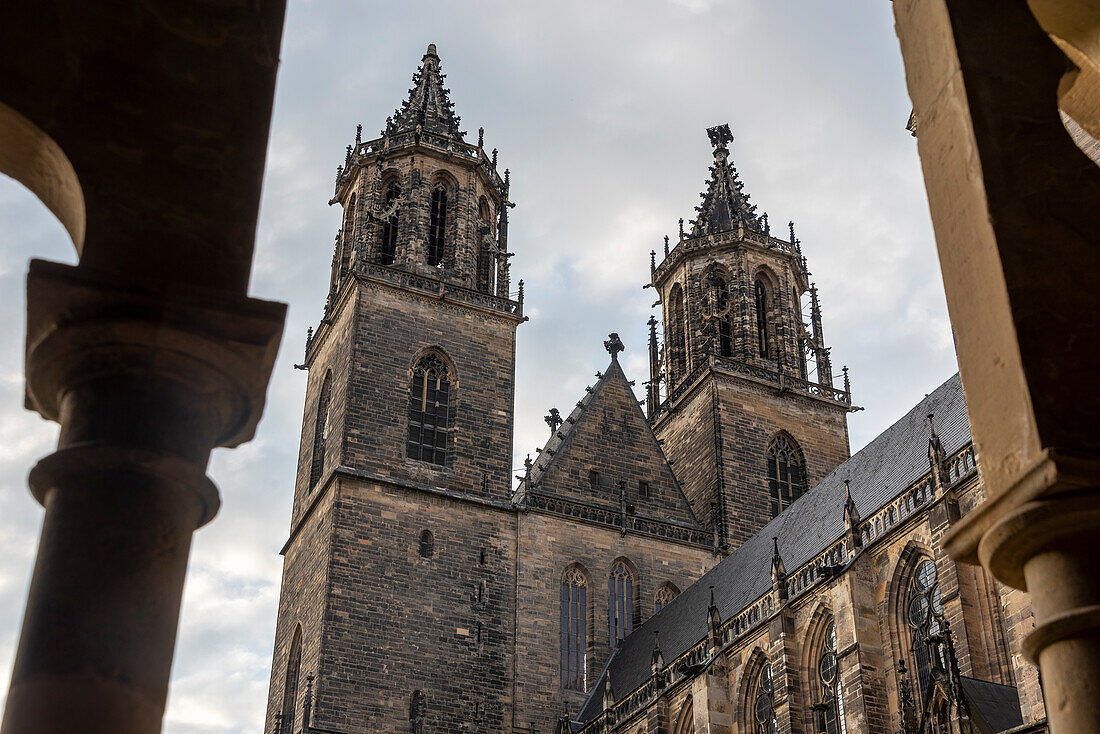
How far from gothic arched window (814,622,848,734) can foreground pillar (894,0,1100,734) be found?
53.1 ft

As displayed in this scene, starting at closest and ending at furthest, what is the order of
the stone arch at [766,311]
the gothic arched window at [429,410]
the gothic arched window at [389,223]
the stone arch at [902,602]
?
the stone arch at [902,602] → the gothic arched window at [429,410] → the gothic arched window at [389,223] → the stone arch at [766,311]

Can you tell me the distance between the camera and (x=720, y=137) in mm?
43312

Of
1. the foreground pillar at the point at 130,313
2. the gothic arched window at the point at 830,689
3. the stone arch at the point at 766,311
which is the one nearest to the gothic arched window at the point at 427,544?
the gothic arched window at the point at 830,689

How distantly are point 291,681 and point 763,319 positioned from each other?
59.3 feet

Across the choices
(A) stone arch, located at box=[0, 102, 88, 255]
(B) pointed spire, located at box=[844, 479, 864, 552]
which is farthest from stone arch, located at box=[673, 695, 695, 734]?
(A) stone arch, located at box=[0, 102, 88, 255]

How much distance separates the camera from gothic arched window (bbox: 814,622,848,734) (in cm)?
2061

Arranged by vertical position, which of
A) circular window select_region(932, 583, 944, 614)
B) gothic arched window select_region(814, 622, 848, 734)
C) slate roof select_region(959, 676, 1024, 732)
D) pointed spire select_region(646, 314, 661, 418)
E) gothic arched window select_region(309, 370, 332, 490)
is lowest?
slate roof select_region(959, 676, 1024, 732)

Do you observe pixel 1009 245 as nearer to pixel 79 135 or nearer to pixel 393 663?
pixel 79 135

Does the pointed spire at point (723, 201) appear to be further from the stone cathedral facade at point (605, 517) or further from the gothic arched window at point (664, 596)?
the gothic arched window at point (664, 596)

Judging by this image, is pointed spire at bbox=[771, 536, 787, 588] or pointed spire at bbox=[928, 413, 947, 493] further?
pointed spire at bbox=[771, 536, 787, 588]

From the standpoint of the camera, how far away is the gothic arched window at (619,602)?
3030cm

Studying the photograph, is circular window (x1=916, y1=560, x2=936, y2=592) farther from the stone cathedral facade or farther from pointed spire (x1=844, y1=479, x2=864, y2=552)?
pointed spire (x1=844, y1=479, x2=864, y2=552)

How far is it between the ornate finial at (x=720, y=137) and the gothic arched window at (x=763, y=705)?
2407 centimetres

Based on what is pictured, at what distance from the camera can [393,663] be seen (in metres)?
26.8
